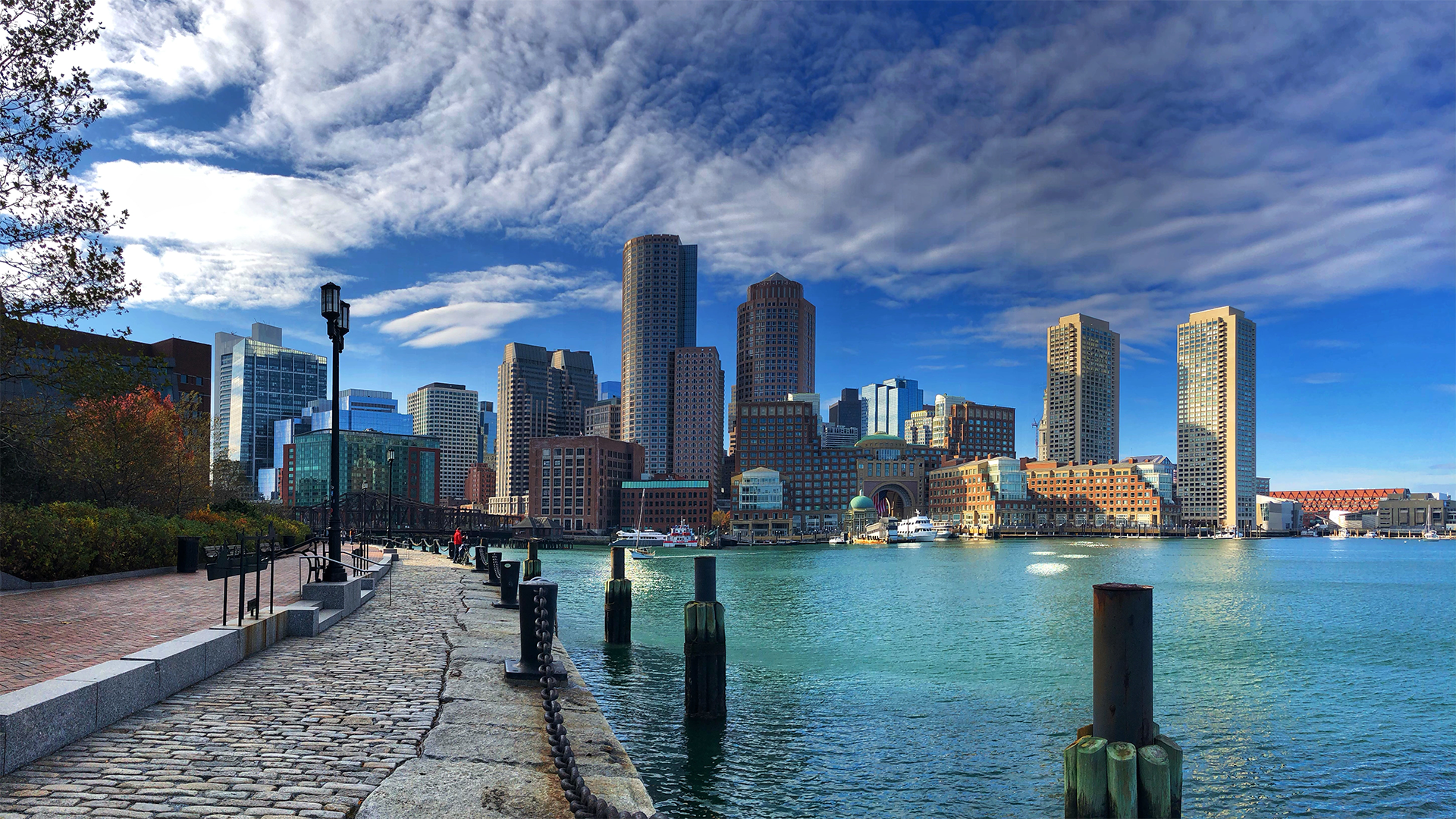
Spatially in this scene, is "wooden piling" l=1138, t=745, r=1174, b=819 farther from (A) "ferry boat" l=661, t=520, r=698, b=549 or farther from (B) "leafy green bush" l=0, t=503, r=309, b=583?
(A) "ferry boat" l=661, t=520, r=698, b=549

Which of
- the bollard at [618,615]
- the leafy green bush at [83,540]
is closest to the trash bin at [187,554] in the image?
the leafy green bush at [83,540]

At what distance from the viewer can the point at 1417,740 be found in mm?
20062

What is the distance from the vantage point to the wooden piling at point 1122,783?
336 inches

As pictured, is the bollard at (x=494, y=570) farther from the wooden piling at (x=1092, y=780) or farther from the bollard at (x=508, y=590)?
the wooden piling at (x=1092, y=780)

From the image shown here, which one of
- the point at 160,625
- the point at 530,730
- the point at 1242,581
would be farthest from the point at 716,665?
the point at 1242,581

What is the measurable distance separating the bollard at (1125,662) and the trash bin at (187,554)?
92.9ft

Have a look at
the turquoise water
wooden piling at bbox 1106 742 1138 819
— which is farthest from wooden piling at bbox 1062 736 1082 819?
the turquoise water

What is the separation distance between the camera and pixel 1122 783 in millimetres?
8594

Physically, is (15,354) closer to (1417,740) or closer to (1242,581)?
(1417,740)

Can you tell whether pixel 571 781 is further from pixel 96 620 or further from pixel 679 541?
pixel 679 541

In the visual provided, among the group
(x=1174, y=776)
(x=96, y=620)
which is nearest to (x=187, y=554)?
(x=96, y=620)

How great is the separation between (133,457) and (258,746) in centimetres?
3740

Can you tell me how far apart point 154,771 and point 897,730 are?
15.3m

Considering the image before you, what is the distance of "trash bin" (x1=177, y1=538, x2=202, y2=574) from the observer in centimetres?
2714
